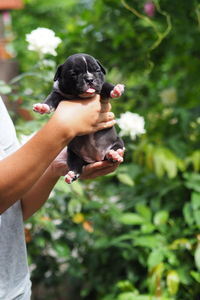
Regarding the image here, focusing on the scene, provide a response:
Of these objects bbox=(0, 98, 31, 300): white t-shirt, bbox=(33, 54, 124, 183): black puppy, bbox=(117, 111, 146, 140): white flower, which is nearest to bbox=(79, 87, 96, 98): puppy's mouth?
bbox=(33, 54, 124, 183): black puppy

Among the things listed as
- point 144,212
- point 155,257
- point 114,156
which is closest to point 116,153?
point 114,156

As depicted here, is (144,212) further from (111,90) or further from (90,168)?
(111,90)

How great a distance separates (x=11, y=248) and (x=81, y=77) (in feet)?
1.71

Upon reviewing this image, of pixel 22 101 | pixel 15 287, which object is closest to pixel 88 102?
pixel 15 287

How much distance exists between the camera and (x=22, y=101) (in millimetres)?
2422

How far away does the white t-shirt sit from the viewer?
1.32 metres

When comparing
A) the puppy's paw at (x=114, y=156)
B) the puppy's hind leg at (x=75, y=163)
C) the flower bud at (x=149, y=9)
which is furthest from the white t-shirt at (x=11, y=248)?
the flower bud at (x=149, y=9)

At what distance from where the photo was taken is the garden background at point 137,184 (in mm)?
2428

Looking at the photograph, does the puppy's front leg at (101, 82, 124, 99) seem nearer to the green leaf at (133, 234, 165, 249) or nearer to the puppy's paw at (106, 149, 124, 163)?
the puppy's paw at (106, 149, 124, 163)

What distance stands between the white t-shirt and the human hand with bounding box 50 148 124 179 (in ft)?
0.46

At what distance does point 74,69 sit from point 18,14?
882 cm

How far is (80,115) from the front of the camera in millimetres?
1123

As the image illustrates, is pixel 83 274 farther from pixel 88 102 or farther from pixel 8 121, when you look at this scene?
pixel 88 102

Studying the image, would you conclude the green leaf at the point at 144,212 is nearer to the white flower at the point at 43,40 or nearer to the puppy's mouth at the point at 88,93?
the white flower at the point at 43,40
